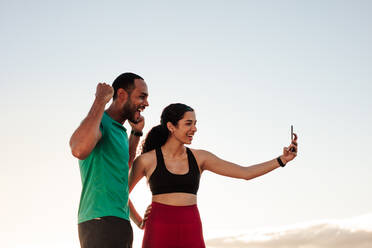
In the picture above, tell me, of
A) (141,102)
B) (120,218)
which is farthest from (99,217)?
(141,102)

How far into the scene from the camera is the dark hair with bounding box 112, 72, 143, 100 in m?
4.90

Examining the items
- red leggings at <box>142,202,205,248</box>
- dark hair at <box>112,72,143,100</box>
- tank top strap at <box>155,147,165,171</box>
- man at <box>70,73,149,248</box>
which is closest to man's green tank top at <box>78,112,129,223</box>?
man at <box>70,73,149,248</box>

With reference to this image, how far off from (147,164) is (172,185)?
51 cm

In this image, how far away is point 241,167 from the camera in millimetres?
6965

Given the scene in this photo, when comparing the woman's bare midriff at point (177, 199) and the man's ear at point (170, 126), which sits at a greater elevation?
the man's ear at point (170, 126)

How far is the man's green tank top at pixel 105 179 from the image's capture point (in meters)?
4.06

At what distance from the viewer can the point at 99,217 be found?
4.01 metres

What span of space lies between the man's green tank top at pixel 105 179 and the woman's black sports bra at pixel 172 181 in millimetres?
2249

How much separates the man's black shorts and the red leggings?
7.59 feet

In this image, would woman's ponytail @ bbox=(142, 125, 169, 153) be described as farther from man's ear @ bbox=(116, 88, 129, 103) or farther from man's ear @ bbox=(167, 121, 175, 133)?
man's ear @ bbox=(116, 88, 129, 103)

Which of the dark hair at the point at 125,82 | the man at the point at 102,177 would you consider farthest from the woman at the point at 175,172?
the man at the point at 102,177

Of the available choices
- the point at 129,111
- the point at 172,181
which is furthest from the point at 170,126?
the point at 129,111

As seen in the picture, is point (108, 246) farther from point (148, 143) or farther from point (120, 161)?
point (148, 143)

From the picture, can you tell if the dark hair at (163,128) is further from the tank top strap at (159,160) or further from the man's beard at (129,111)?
the man's beard at (129,111)
